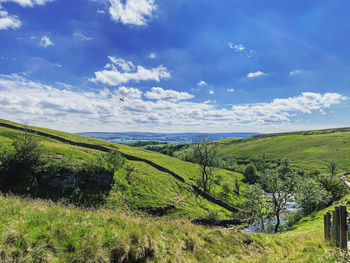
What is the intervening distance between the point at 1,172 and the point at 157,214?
115 feet

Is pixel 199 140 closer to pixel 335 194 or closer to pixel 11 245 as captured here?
pixel 335 194

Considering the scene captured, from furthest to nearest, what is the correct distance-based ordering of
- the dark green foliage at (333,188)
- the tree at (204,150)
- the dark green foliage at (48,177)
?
the tree at (204,150) → the dark green foliage at (333,188) → the dark green foliage at (48,177)

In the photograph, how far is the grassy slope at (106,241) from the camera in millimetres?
6238

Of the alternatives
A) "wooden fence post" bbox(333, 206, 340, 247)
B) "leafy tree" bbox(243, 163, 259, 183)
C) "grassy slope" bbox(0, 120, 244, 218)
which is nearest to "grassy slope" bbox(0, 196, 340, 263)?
"wooden fence post" bbox(333, 206, 340, 247)

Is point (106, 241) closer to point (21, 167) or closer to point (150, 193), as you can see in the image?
point (21, 167)

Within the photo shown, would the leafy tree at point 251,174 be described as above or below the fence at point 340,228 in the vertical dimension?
below

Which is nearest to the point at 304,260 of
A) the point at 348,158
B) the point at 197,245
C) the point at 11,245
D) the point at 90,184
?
the point at 197,245

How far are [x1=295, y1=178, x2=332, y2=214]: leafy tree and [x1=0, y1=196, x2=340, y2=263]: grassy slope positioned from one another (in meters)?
35.5

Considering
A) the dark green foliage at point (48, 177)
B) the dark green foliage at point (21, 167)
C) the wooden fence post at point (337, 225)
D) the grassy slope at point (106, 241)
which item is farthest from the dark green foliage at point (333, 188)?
the dark green foliage at point (21, 167)

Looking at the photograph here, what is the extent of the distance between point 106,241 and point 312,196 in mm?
49560

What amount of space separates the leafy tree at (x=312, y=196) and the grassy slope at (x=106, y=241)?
35541 mm

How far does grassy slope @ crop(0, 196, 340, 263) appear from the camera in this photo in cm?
624

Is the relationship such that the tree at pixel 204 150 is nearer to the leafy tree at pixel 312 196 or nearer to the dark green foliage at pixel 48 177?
the leafy tree at pixel 312 196

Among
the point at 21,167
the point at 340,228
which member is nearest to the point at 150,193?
the point at 21,167
